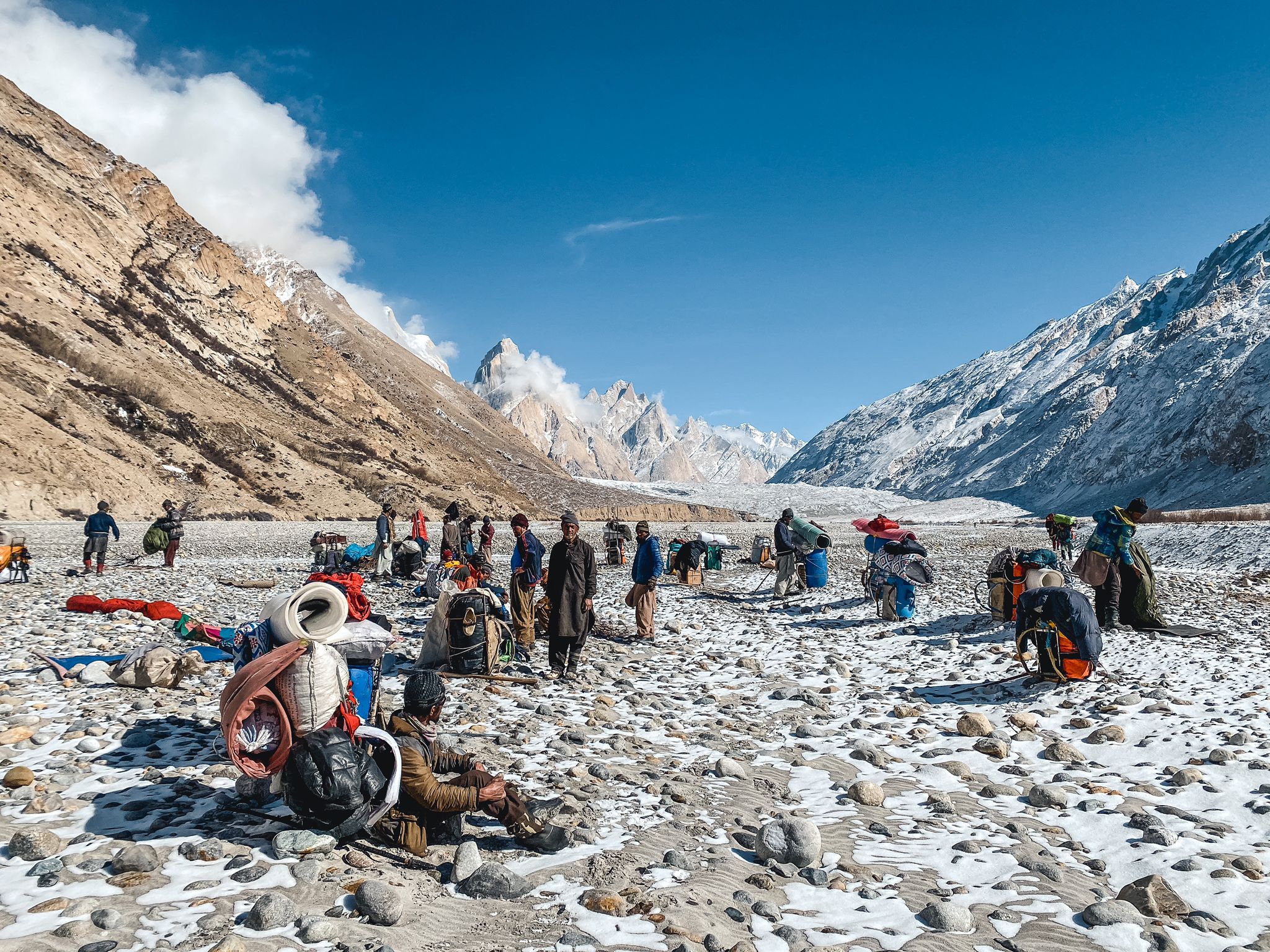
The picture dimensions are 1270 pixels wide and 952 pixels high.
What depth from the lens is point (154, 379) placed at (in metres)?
60.0

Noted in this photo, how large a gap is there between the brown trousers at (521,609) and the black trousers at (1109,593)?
384 inches

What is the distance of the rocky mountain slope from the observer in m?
47.7

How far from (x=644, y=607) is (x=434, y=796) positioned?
8906 millimetres

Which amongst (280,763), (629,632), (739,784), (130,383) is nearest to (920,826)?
(739,784)

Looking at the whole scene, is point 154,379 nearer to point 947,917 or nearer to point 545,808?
point 545,808

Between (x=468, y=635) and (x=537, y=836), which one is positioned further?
(x=468, y=635)

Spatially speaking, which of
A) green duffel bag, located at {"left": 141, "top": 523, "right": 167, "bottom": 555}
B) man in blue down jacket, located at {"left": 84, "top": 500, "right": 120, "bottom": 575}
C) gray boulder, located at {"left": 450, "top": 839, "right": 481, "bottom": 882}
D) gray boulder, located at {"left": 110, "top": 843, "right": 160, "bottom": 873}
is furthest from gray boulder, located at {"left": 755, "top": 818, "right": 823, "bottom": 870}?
green duffel bag, located at {"left": 141, "top": 523, "right": 167, "bottom": 555}

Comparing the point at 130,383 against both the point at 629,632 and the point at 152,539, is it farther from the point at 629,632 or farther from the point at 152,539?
the point at 629,632

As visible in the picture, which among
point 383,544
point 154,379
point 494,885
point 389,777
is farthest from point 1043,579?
point 154,379

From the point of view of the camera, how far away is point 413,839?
16.7 feet

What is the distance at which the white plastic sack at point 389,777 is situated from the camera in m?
Result: 5.01

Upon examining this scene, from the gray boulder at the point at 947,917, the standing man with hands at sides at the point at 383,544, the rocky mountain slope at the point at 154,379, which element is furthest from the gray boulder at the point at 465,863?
the rocky mountain slope at the point at 154,379

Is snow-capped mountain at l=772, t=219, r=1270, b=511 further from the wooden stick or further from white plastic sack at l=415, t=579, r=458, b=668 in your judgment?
white plastic sack at l=415, t=579, r=458, b=668

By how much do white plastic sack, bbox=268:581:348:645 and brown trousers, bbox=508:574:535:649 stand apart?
679 centimetres
